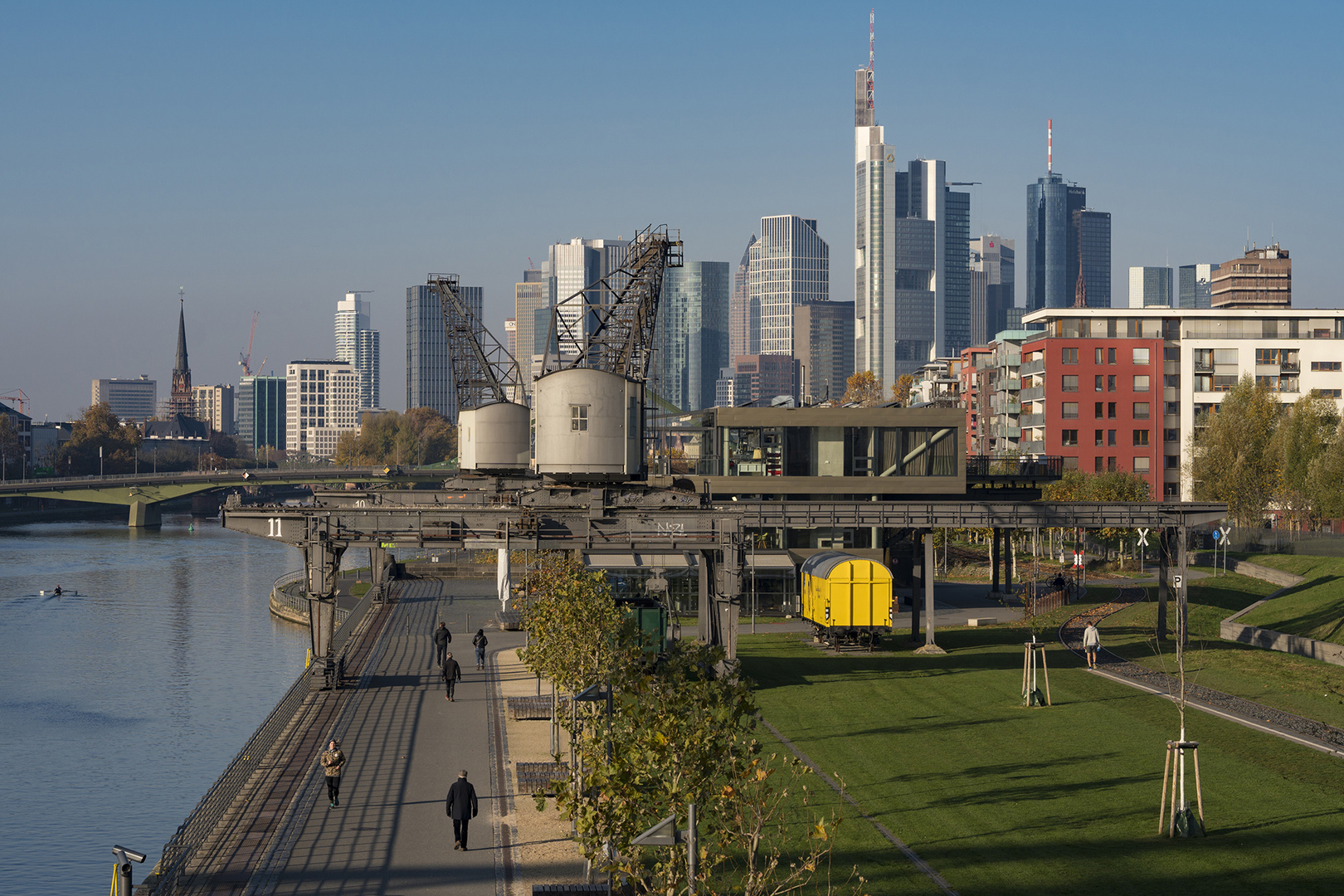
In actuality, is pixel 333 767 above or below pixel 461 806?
below

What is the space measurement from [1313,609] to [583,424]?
3570cm

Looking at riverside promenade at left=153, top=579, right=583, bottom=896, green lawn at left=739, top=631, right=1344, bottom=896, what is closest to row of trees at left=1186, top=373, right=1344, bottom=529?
green lawn at left=739, top=631, right=1344, bottom=896

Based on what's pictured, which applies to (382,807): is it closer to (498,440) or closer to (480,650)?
(480,650)

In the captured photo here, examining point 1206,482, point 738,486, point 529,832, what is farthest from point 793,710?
point 1206,482

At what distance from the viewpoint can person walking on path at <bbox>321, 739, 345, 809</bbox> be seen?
92.0 ft

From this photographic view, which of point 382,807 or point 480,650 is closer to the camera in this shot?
point 382,807

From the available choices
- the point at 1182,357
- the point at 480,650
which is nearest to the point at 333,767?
the point at 480,650

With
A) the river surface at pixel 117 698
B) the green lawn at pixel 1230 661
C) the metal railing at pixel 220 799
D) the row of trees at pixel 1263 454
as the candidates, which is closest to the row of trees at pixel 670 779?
the metal railing at pixel 220 799

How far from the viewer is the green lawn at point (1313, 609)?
53281 millimetres

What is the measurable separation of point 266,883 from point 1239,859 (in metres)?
18.9

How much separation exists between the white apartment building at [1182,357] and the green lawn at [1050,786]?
75892 millimetres

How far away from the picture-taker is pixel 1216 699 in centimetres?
4088

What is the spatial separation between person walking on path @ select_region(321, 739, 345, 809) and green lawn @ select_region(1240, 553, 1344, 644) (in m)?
41.9

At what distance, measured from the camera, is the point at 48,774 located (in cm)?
4484
